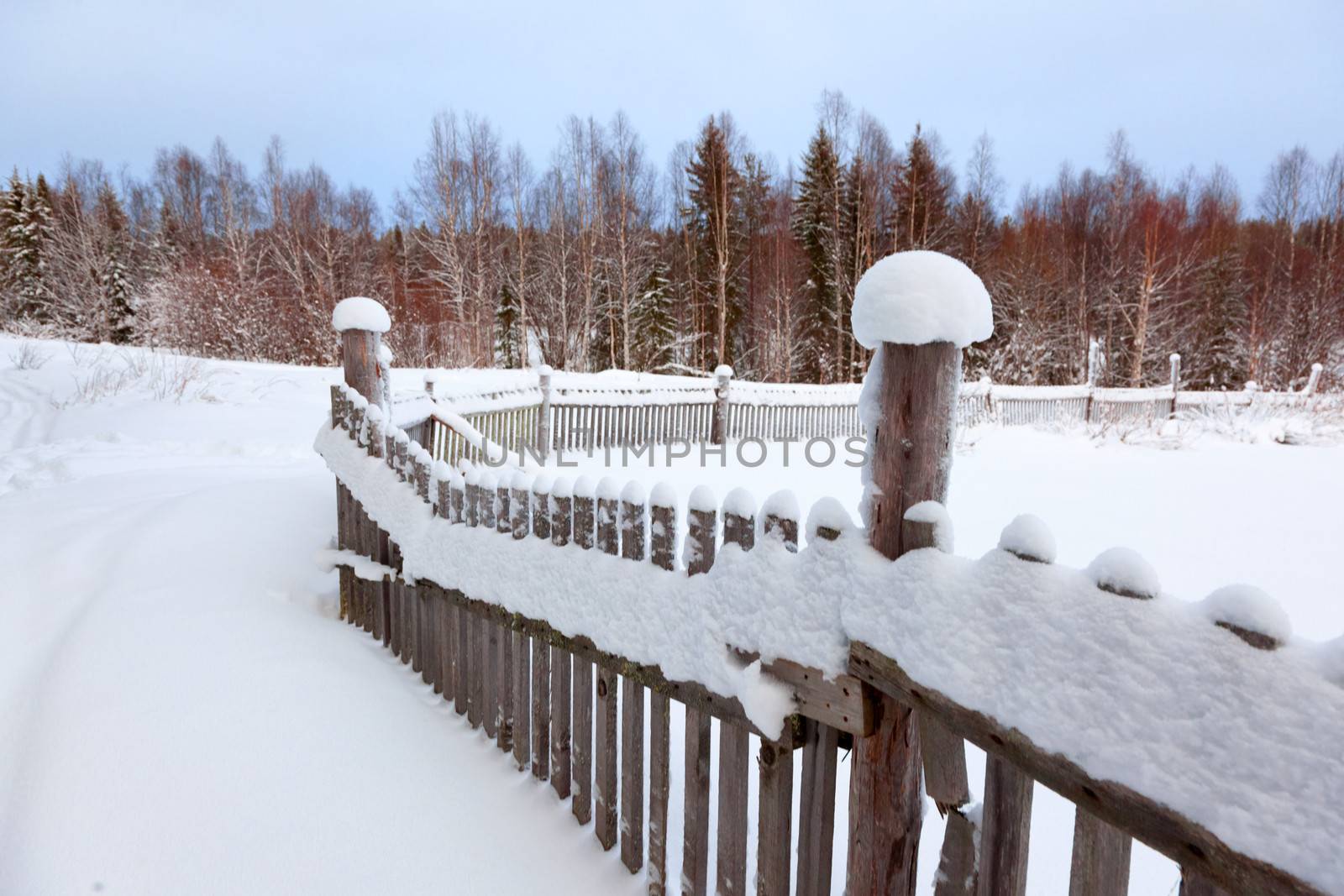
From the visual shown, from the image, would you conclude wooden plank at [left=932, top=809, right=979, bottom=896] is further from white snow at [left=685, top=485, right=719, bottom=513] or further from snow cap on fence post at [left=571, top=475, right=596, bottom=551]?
snow cap on fence post at [left=571, top=475, right=596, bottom=551]

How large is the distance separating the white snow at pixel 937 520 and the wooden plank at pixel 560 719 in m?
1.47

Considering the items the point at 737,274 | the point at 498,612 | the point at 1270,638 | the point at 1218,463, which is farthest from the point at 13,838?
the point at 737,274

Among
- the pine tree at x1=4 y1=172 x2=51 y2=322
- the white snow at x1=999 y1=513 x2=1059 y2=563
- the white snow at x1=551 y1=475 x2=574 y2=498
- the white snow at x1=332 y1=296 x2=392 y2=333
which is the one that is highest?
the pine tree at x1=4 y1=172 x2=51 y2=322

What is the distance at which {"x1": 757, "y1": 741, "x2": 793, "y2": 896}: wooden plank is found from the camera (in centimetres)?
165

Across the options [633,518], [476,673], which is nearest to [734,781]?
[633,518]

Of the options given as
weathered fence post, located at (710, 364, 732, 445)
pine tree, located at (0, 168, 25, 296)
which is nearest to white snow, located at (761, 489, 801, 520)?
weathered fence post, located at (710, 364, 732, 445)

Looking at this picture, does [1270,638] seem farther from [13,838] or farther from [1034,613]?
[13,838]

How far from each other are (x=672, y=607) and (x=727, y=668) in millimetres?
256

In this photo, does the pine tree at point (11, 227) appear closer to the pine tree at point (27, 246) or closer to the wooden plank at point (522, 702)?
the pine tree at point (27, 246)

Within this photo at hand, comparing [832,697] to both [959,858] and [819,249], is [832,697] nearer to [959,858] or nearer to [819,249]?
[959,858]

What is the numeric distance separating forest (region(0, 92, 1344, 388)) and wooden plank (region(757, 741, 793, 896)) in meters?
21.9

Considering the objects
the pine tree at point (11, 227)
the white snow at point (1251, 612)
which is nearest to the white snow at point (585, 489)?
the white snow at point (1251, 612)

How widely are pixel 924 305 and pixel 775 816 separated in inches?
52.8

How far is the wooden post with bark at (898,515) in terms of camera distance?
4.56ft
